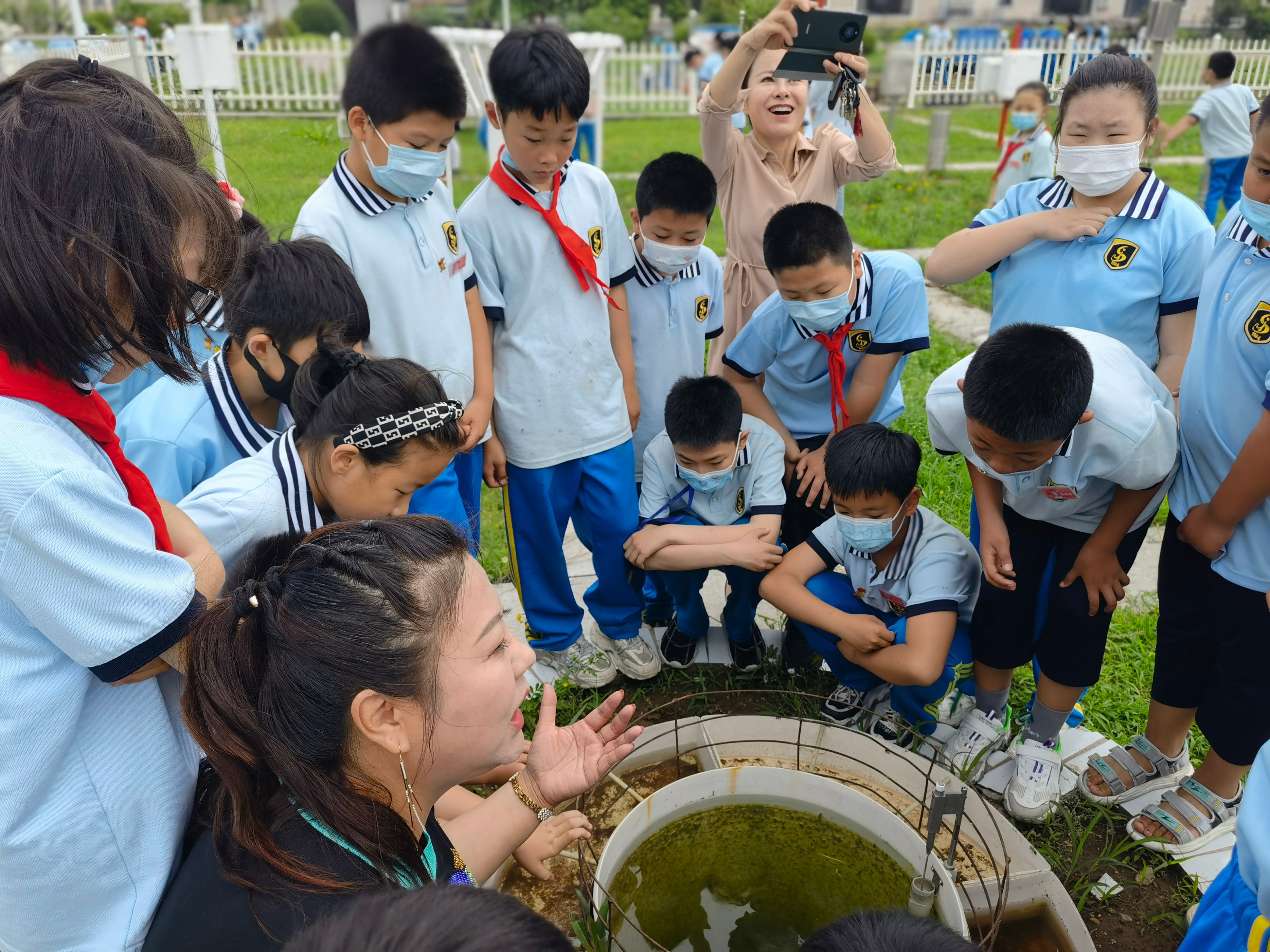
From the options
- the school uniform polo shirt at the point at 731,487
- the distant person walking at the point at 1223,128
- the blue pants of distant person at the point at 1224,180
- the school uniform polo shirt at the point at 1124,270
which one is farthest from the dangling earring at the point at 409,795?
the blue pants of distant person at the point at 1224,180

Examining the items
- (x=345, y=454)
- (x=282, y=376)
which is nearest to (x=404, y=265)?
(x=282, y=376)

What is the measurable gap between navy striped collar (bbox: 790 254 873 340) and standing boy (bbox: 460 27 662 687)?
612 mm

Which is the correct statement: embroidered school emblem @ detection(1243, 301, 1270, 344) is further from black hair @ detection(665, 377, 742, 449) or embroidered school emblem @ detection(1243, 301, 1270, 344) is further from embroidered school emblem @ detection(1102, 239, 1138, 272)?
black hair @ detection(665, 377, 742, 449)

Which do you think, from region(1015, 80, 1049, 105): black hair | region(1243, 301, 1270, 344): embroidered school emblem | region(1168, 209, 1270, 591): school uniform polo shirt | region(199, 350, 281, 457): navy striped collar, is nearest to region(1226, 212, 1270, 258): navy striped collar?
region(1168, 209, 1270, 591): school uniform polo shirt

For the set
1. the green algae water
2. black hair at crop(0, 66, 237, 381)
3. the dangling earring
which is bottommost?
the green algae water

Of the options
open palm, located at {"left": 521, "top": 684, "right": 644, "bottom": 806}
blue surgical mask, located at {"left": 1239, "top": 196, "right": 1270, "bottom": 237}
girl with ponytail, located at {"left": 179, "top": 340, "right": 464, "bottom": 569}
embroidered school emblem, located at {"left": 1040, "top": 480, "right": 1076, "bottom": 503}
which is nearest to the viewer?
open palm, located at {"left": 521, "top": 684, "right": 644, "bottom": 806}

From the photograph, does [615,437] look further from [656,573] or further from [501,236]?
[501,236]

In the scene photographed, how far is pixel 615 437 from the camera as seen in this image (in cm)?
284

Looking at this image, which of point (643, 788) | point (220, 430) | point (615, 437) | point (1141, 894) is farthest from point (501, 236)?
point (1141, 894)

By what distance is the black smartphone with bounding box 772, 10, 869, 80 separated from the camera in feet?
9.28

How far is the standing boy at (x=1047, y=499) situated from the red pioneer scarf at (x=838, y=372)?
0.36 m

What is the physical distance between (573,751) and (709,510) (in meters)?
1.22

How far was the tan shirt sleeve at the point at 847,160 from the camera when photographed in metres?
3.13

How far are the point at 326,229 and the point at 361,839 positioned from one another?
1.66 metres
